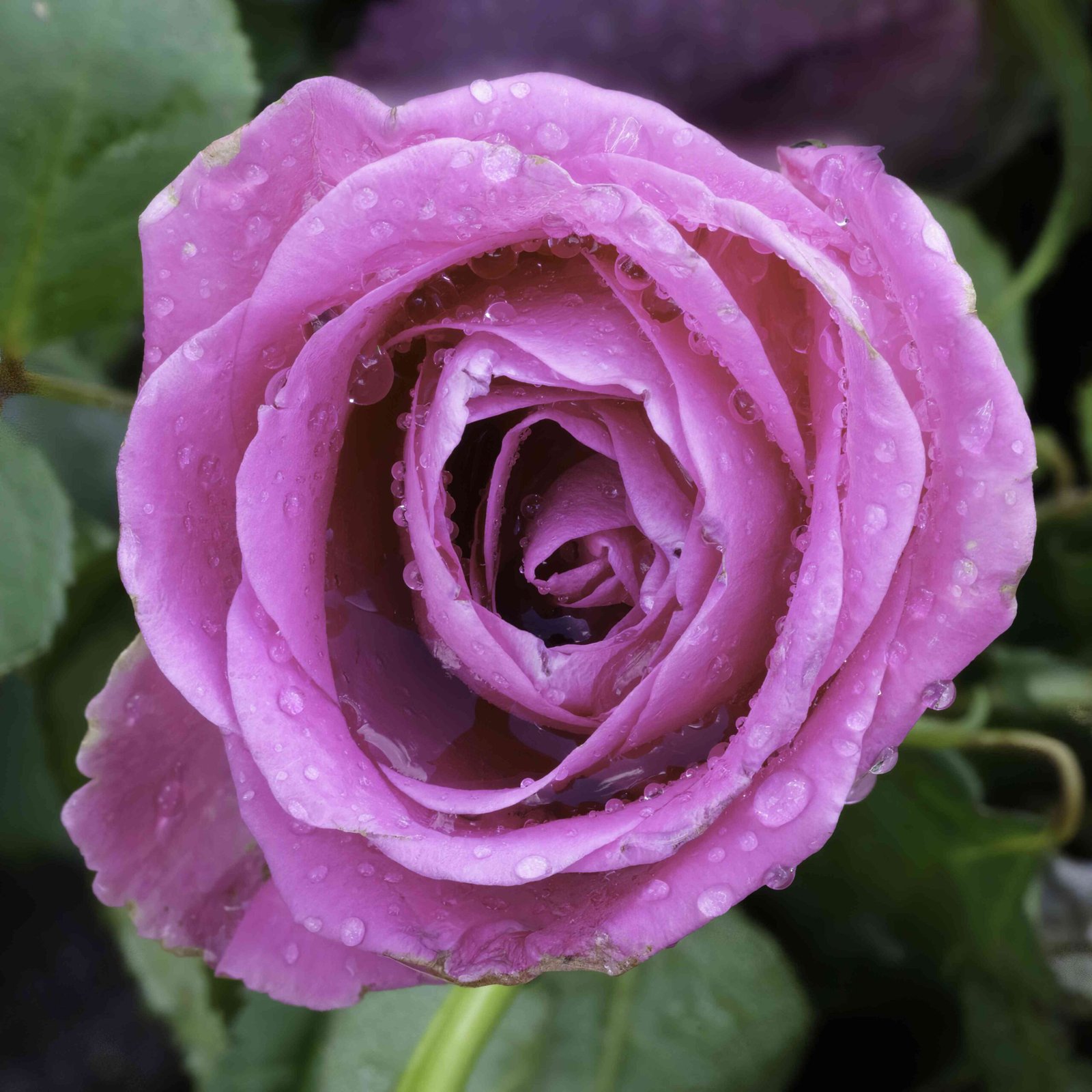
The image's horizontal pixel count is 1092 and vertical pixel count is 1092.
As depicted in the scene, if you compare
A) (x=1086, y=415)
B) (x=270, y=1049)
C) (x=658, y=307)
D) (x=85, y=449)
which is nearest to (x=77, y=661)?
(x=85, y=449)

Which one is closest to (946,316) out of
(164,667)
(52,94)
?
(164,667)

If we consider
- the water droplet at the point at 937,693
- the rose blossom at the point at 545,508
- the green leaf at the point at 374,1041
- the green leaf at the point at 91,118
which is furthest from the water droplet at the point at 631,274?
the green leaf at the point at 374,1041

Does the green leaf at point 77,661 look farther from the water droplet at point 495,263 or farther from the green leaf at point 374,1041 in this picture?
the water droplet at point 495,263

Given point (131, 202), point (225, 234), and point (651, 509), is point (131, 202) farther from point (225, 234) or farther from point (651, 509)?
point (651, 509)

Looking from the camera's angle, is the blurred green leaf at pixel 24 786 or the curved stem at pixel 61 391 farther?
the blurred green leaf at pixel 24 786

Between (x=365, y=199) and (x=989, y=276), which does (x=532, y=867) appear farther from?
(x=989, y=276)
